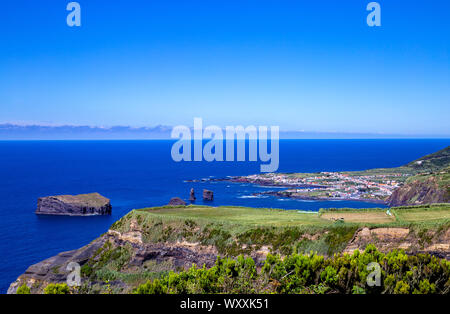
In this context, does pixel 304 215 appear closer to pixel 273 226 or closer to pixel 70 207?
pixel 273 226

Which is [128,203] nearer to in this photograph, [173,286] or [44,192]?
[44,192]

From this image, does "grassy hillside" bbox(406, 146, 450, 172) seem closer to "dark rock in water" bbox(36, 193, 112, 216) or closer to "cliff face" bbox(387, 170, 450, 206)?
"cliff face" bbox(387, 170, 450, 206)

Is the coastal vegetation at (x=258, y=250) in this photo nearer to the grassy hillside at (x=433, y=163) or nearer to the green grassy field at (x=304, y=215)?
the green grassy field at (x=304, y=215)

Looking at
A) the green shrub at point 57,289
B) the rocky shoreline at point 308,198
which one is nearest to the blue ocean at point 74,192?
the rocky shoreline at point 308,198

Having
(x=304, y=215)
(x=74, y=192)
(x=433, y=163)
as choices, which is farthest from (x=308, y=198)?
(x=433, y=163)

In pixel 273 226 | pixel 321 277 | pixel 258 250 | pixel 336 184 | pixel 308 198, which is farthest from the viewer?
pixel 336 184
